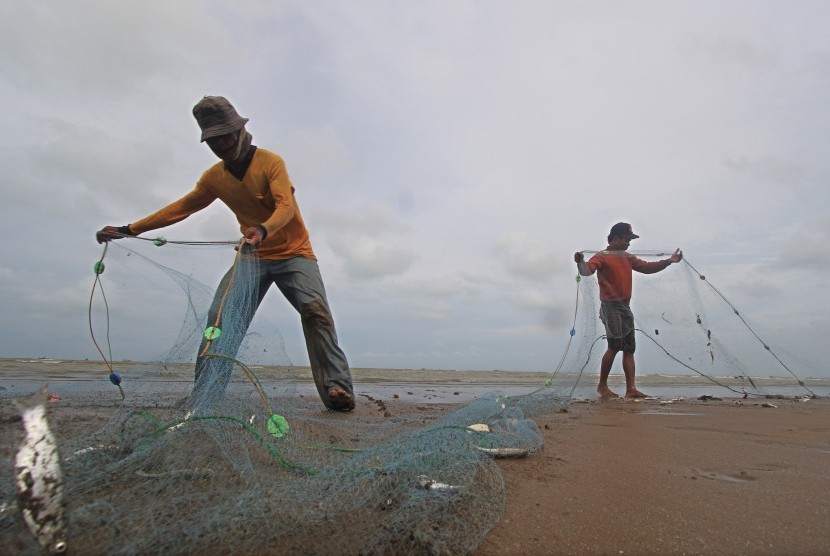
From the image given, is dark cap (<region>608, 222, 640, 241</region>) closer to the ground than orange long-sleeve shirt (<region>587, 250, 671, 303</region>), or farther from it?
farther from it

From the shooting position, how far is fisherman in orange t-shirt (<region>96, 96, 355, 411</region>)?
401cm

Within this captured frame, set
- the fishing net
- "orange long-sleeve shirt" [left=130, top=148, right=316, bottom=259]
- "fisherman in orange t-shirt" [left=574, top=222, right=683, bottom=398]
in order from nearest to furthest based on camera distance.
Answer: the fishing net < "orange long-sleeve shirt" [left=130, top=148, right=316, bottom=259] < "fisherman in orange t-shirt" [left=574, top=222, right=683, bottom=398]

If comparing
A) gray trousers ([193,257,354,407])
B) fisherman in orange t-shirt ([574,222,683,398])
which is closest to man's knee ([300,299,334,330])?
gray trousers ([193,257,354,407])

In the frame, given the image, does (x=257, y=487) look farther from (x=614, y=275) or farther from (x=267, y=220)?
(x=614, y=275)

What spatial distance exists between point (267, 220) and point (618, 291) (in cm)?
561

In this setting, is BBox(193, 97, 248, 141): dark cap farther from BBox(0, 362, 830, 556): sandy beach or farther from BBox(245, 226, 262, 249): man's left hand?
BBox(0, 362, 830, 556): sandy beach

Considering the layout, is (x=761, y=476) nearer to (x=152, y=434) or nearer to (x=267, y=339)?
(x=152, y=434)

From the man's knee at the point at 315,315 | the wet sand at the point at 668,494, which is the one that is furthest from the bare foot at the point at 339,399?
the wet sand at the point at 668,494

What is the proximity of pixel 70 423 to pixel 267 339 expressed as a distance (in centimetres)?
145

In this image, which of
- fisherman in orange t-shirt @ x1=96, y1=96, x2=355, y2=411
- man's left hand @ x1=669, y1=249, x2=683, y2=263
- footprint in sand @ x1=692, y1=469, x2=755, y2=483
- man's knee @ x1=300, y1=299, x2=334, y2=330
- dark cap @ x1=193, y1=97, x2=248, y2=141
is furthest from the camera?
man's left hand @ x1=669, y1=249, x2=683, y2=263

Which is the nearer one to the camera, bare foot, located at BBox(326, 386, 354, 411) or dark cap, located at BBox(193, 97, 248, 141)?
dark cap, located at BBox(193, 97, 248, 141)

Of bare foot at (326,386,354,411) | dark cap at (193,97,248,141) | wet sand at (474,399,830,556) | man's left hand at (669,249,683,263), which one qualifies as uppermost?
man's left hand at (669,249,683,263)

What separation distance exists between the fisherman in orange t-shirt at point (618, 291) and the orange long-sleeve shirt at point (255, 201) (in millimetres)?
4486

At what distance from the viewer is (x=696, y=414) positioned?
519cm
